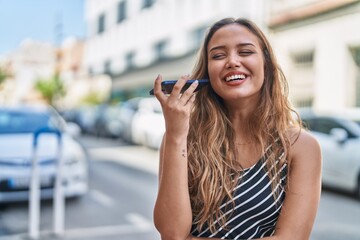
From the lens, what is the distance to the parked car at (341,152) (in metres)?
7.19

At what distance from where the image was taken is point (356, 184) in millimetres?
7137

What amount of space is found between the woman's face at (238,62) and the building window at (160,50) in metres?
22.4

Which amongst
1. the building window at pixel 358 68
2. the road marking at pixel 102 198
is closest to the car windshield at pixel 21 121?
the road marking at pixel 102 198

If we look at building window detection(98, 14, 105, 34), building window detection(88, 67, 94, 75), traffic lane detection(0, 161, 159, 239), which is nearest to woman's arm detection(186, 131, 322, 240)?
traffic lane detection(0, 161, 159, 239)

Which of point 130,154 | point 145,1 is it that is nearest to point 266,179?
point 130,154

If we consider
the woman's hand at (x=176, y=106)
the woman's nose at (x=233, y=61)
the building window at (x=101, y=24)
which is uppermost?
the building window at (x=101, y=24)

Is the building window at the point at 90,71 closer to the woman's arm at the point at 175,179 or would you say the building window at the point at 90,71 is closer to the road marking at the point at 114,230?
the road marking at the point at 114,230

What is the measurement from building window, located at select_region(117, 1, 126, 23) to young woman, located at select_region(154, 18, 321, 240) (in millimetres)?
22559

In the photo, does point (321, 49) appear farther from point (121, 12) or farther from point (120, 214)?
point (121, 12)

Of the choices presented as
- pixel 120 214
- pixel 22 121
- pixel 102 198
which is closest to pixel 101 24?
pixel 22 121

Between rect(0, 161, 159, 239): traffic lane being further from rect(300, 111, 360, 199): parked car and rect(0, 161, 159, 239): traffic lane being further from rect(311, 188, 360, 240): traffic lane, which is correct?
rect(300, 111, 360, 199): parked car

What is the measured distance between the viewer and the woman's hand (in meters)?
1.29

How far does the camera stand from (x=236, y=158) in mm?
1445

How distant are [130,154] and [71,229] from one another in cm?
759
